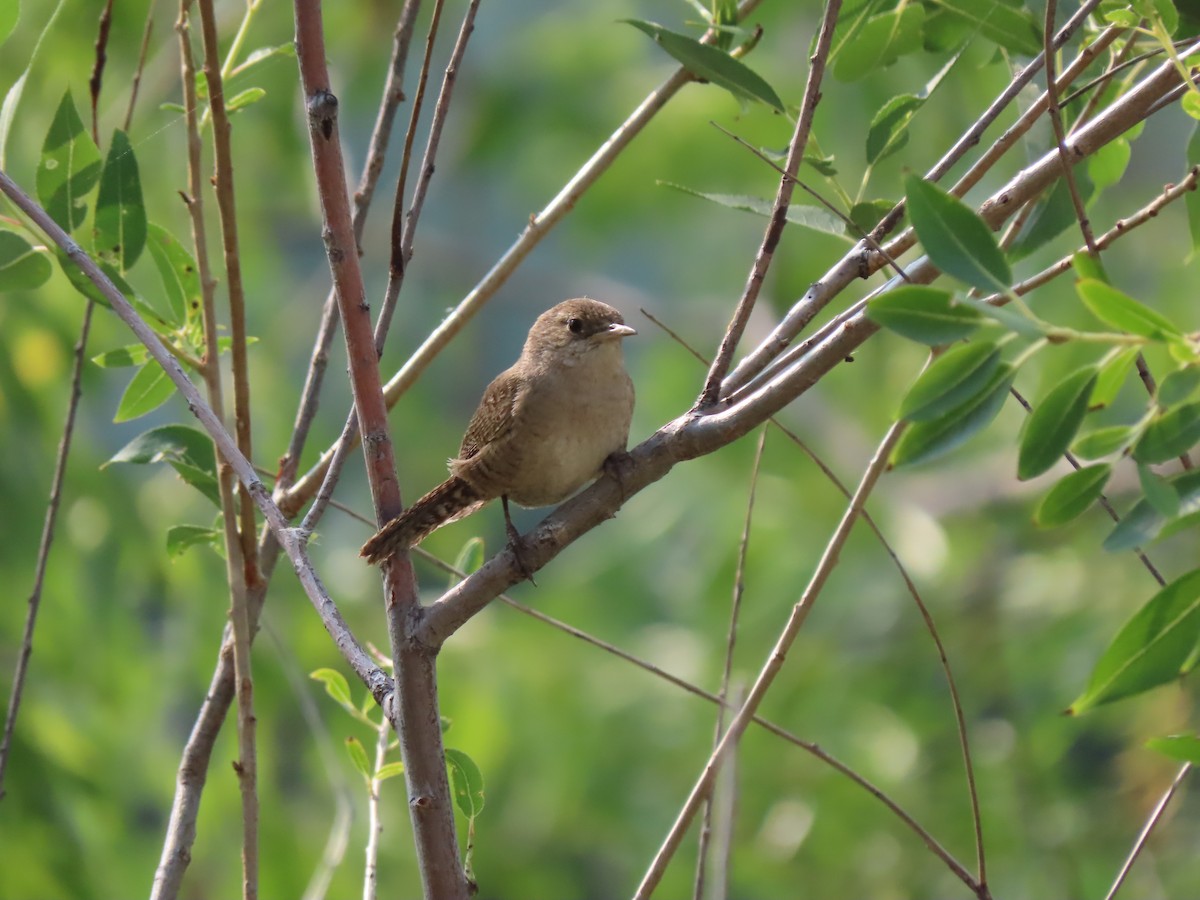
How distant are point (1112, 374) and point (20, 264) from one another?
1844 mm

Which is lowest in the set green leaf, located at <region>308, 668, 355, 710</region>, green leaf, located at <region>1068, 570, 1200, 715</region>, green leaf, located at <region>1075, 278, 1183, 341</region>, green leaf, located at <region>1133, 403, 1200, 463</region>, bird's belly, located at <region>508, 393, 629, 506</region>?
green leaf, located at <region>1068, 570, 1200, 715</region>

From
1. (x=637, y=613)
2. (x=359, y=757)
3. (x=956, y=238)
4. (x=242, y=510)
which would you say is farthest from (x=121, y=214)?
(x=637, y=613)

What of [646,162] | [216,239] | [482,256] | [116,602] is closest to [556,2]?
[482,256]

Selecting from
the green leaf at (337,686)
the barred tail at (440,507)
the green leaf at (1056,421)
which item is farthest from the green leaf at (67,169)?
the green leaf at (1056,421)

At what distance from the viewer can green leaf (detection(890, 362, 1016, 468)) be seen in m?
1.35

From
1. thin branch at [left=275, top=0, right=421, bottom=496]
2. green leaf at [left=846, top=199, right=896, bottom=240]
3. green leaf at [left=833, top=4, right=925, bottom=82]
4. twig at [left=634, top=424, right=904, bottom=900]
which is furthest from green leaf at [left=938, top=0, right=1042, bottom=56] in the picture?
thin branch at [left=275, top=0, right=421, bottom=496]

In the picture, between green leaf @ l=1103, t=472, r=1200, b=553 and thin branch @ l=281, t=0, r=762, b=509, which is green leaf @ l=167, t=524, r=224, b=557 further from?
green leaf @ l=1103, t=472, r=1200, b=553

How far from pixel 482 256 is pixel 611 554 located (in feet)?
14.2

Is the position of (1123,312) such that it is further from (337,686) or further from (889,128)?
(337,686)

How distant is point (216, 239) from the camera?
6.46 meters

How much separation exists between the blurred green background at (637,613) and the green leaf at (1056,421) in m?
2.55

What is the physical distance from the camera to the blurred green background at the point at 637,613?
4.23 metres

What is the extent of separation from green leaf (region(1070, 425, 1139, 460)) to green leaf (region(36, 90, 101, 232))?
1.77 metres

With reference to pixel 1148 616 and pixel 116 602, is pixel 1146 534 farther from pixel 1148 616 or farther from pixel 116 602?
pixel 116 602
